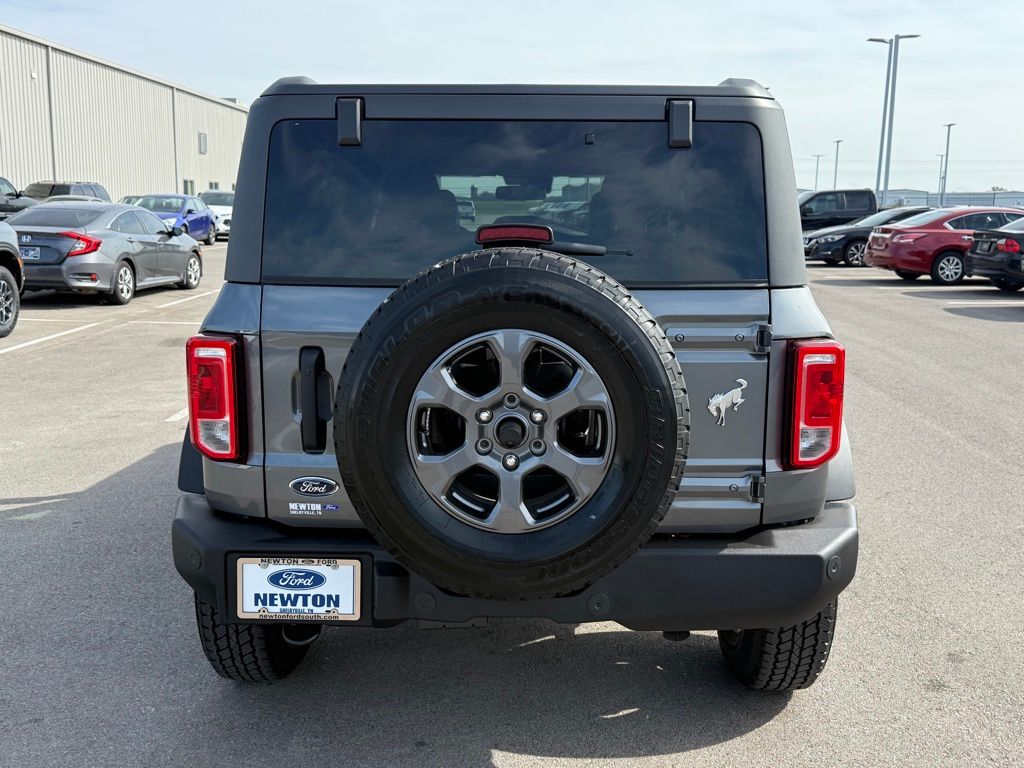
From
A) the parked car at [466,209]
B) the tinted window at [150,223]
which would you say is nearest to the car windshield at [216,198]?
the tinted window at [150,223]

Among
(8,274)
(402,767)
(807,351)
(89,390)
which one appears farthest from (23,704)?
(8,274)

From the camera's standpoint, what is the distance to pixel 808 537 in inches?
125

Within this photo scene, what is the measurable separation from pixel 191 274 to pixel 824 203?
19544mm

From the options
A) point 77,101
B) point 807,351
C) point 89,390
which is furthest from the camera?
point 77,101

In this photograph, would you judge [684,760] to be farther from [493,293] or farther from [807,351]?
[493,293]

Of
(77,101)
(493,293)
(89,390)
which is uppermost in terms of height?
(77,101)

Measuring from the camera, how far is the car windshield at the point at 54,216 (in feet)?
48.9

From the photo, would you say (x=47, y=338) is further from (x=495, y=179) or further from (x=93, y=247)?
(x=495, y=179)

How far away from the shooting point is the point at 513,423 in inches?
108

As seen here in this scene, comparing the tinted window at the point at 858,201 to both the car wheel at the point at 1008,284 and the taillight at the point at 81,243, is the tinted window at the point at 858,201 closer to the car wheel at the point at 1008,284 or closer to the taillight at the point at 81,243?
the car wheel at the point at 1008,284

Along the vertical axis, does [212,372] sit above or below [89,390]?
above

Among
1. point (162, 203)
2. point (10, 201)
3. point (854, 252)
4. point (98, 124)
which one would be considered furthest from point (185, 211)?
point (854, 252)

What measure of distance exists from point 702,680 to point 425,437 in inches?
65.2

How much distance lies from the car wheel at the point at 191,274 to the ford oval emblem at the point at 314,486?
638 inches
